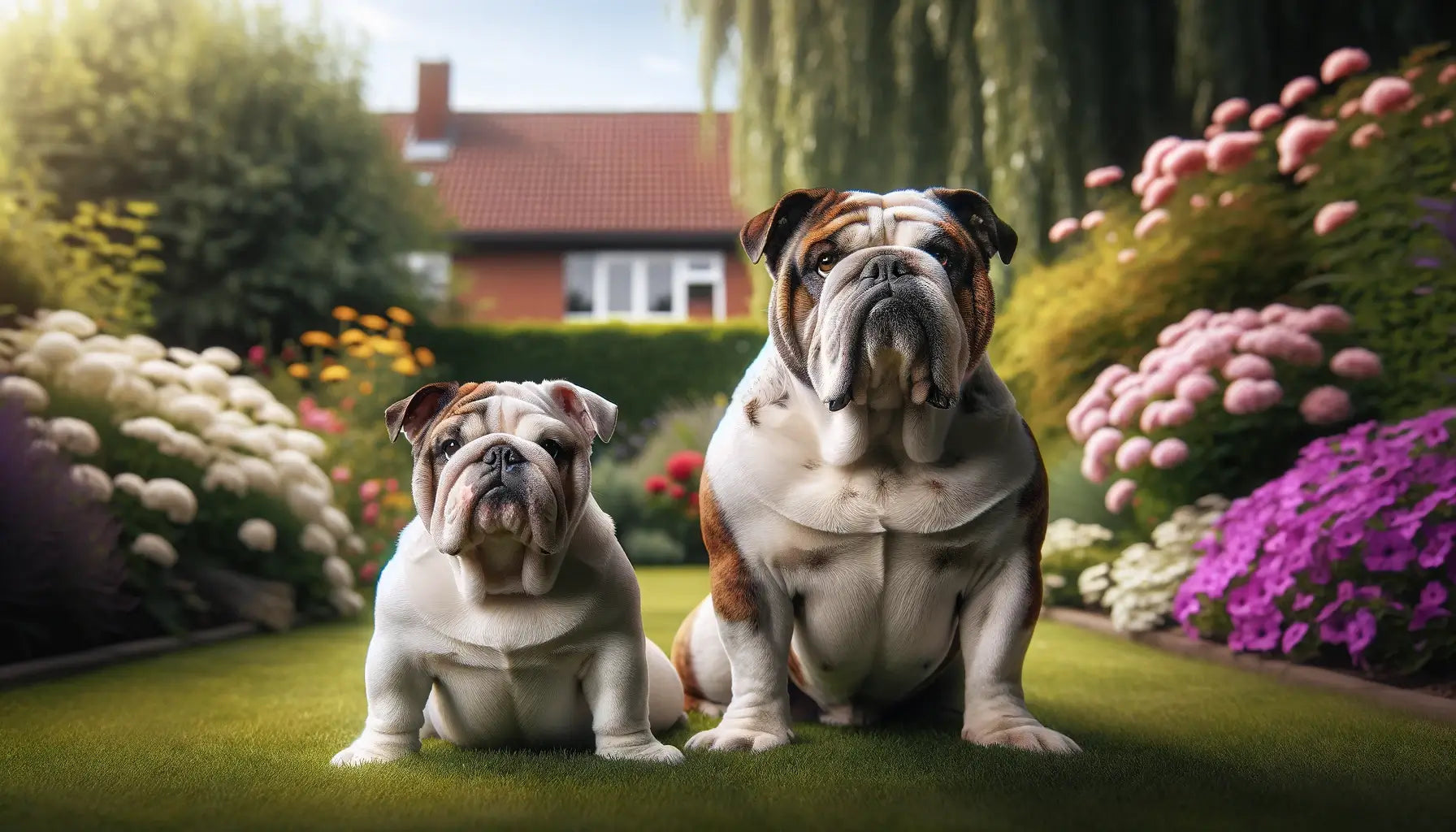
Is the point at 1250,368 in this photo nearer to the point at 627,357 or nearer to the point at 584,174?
the point at 627,357

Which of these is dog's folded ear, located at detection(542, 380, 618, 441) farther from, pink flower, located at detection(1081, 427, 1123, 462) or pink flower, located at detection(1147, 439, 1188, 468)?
pink flower, located at detection(1081, 427, 1123, 462)

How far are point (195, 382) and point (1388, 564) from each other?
519 centimetres

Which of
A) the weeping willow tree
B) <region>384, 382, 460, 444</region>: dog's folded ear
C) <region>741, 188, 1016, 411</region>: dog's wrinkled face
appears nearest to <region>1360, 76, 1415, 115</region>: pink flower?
the weeping willow tree

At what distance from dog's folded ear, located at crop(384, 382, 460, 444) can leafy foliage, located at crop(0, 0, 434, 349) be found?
36.6 ft

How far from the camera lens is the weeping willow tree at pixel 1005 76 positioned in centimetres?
844

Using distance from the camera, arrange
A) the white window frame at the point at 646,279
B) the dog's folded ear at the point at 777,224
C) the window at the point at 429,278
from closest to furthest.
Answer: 1. the dog's folded ear at the point at 777,224
2. the window at the point at 429,278
3. the white window frame at the point at 646,279

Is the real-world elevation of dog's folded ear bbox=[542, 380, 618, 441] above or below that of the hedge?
above

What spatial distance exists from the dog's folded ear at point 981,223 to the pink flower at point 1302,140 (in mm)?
4099

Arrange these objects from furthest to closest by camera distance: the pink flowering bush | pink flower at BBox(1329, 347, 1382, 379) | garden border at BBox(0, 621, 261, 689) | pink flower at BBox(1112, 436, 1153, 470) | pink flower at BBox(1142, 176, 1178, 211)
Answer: pink flower at BBox(1142, 176, 1178, 211) → pink flower at BBox(1112, 436, 1153, 470) → pink flower at BBox(1329, 347, 1382, 379) → garden border at BBox(0, 621, 261, 689) → the pink flowering bush

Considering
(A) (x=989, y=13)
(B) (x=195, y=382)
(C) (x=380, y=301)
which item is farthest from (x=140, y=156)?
(A) (x=989, y=13)

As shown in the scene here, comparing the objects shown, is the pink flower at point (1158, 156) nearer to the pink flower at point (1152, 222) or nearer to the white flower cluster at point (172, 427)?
the pink flower at point (1152, 222)

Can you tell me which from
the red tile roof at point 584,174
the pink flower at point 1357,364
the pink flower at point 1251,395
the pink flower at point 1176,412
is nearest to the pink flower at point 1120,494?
the pink flower at point 1176,412

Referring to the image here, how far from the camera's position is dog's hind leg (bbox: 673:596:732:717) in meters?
3.54

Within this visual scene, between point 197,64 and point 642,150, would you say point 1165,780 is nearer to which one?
point 197,64
